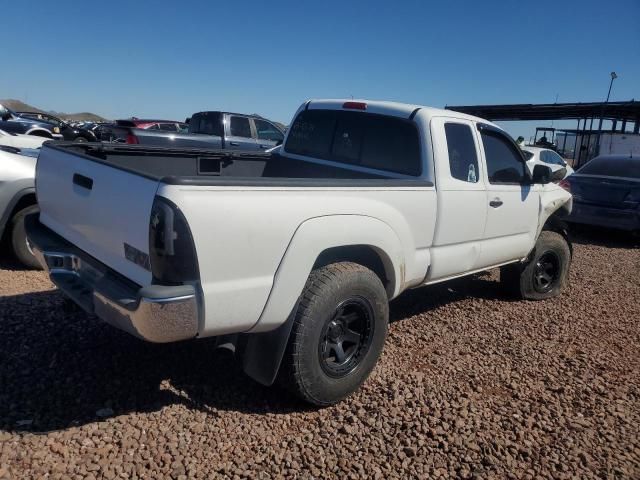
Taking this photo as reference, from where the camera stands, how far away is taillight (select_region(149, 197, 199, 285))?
7.68 ft

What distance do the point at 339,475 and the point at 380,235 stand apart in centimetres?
138

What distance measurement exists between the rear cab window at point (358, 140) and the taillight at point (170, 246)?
2027 millimetres

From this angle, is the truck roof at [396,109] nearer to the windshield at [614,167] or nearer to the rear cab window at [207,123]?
the windshield at [614,167]

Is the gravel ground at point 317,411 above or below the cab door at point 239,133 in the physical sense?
below

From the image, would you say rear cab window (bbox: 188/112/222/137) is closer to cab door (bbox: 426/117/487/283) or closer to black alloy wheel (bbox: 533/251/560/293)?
black alloy wheel (bbox: 533/251/560/293)

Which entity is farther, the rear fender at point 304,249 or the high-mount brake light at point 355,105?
the high-mount brake light at point 355,105

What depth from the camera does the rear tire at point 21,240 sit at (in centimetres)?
522

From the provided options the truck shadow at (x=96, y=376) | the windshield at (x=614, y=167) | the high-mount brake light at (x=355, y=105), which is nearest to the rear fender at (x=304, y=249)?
the truck shadow at (x=96, y=376)

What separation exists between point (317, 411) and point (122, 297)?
1.37 m

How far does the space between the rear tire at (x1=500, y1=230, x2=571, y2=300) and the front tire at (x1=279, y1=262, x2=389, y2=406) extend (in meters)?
2.58

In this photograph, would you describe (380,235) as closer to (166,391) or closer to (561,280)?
(166,391)

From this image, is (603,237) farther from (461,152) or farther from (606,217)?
(461,152)

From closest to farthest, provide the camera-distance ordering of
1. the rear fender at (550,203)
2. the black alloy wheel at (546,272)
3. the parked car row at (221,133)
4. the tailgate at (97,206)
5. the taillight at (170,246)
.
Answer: the taillight at (170,246) < the tailgate at (97,206) < the rear fender at (550,203) < the black alloy wheel at (546,272) < the parked car row at (221,133)

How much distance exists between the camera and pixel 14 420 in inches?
112
